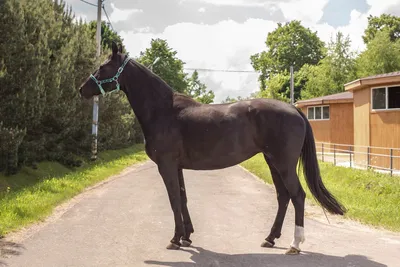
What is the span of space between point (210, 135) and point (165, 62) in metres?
51.3

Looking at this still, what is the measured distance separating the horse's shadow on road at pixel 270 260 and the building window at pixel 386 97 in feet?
46.2

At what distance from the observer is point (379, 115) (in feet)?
62.3

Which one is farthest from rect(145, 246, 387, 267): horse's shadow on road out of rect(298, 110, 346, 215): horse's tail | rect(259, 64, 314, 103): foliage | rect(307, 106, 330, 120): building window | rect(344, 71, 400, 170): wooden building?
rect(259, 64, 314, 103): foliage

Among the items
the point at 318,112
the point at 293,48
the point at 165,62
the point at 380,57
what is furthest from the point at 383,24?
the point at 318,112

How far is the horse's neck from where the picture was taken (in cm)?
641

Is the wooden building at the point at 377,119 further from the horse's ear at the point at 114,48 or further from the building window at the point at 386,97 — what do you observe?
the horse's ear at the point at 114,48

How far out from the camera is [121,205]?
10.1m

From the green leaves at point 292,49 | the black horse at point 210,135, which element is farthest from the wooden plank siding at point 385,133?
the green leaves at point 292,49

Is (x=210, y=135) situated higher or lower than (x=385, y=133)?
lower

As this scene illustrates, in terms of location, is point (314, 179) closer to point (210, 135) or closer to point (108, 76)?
point (210, 135)

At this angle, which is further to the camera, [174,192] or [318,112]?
[318,112]

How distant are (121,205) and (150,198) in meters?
1.19

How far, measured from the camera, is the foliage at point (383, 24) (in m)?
64.8

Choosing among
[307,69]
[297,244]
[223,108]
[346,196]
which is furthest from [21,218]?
[307,69]
